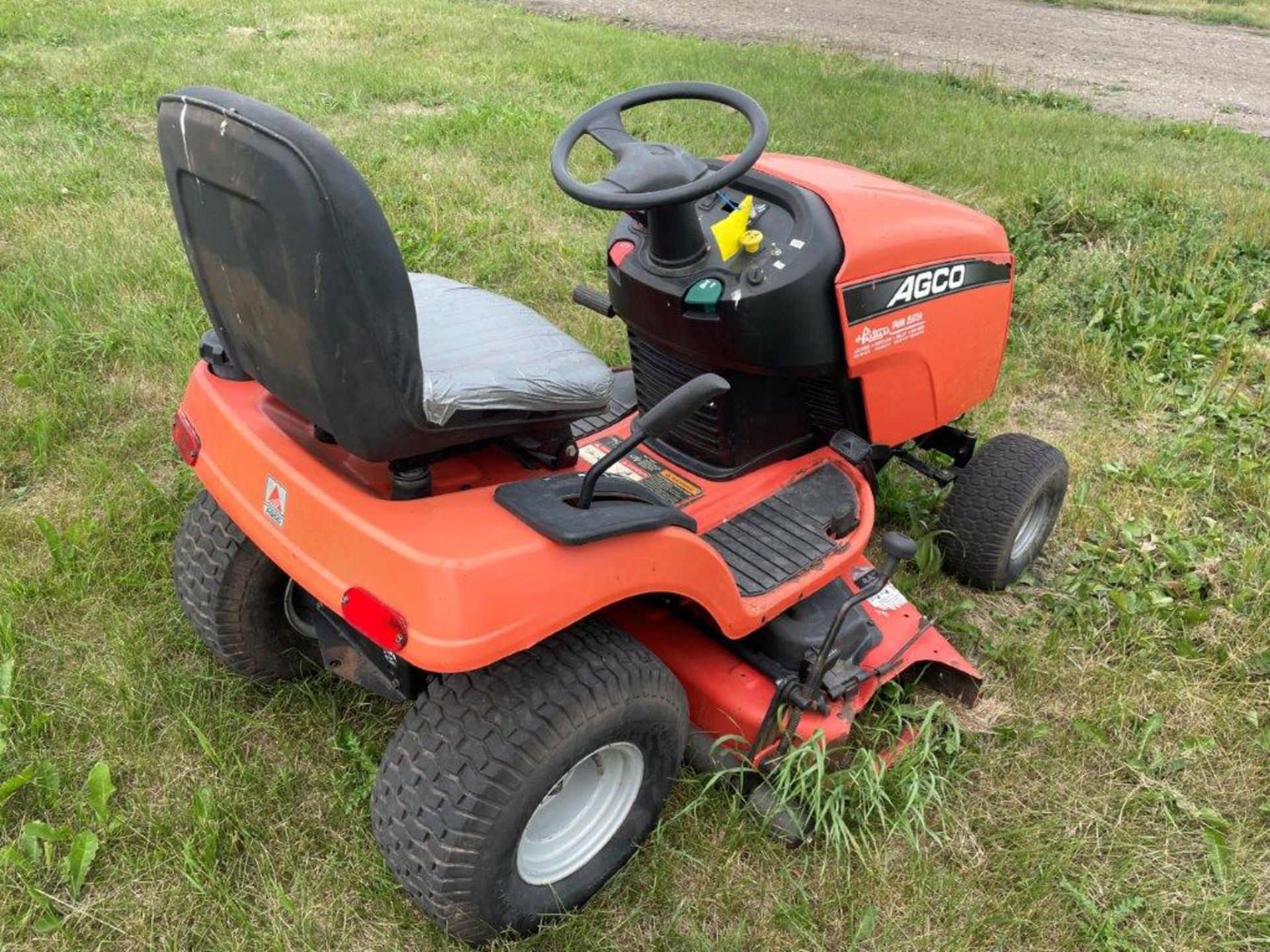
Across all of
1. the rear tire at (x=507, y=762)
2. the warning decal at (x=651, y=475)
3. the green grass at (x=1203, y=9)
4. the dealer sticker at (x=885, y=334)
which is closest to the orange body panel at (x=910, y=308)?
the dealer sticker at (x=885, y=334)

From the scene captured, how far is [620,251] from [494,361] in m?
0.80

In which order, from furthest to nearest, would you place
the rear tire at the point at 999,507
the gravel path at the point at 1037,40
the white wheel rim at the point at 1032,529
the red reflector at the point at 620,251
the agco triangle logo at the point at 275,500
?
the gravel path at the point at 1037,40 → the white wheel rim at the point at 1032,529 → the rear tire at the point at 999,507 → the red reflector at the point at 620,251 → the agco triangle logo at the point at 275,500

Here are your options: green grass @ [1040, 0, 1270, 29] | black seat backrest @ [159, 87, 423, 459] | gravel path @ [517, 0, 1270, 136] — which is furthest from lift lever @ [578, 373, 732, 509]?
green grass @ [1040, 0, 1270, 29]

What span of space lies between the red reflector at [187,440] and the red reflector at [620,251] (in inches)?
40.9

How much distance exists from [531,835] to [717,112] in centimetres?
569

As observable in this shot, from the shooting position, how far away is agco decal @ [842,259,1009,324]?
2270 mm

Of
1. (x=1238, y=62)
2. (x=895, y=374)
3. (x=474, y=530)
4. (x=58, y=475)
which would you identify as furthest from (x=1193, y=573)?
(x=1238, y=62)

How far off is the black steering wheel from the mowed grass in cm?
124

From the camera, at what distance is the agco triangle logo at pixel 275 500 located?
1.71 metres

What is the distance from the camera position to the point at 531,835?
1.88 meters

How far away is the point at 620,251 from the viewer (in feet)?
8.00

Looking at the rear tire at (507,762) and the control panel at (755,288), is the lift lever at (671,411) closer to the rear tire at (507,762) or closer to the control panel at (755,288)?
the rear tire at (507,762)

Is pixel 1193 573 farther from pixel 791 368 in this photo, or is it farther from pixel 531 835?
pixel 531 835

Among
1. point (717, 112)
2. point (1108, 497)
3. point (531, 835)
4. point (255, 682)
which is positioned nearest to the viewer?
point (531, 835)
